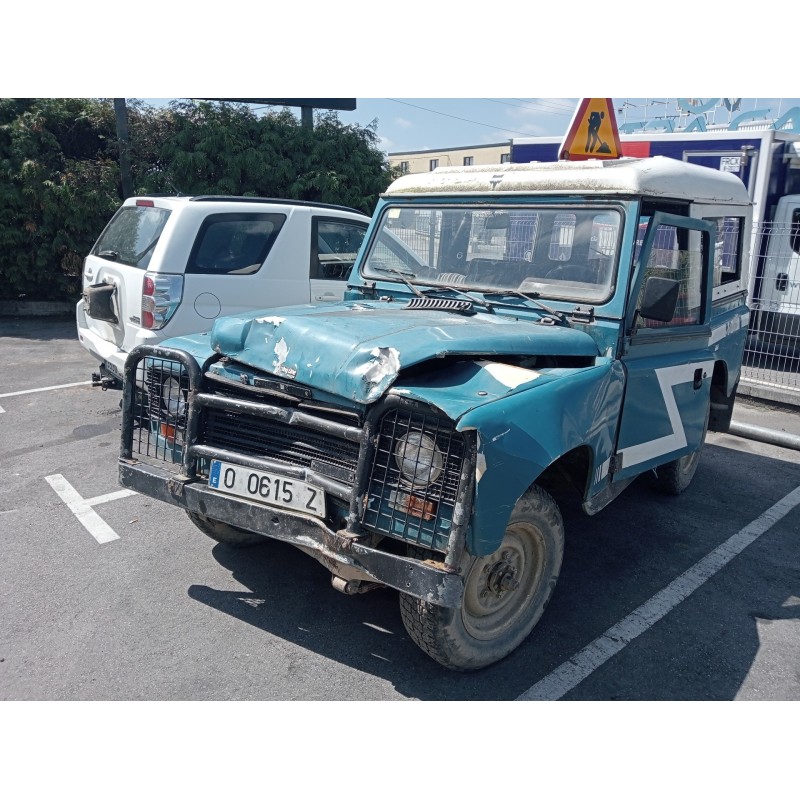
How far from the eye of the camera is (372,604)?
3658mm

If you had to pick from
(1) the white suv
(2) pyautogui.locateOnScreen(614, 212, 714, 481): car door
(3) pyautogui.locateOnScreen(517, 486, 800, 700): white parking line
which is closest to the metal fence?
(3) pyautogui.locateOnScreen(517, 486, 800, 700): white parking line

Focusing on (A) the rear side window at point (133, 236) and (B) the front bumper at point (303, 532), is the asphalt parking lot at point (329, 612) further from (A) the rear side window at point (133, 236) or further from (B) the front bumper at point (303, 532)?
(A) the rear side window at point (133, 236)

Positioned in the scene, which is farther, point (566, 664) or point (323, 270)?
point (323, 270)

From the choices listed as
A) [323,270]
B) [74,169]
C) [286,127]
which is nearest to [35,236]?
[74,169]

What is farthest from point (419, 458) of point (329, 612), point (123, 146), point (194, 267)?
point (123, 146)

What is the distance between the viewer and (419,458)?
270cm

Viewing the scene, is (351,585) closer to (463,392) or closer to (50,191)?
(463,392)

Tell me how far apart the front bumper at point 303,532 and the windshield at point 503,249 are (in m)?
1.82

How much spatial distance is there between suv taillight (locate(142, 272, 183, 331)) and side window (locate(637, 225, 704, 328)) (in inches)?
154

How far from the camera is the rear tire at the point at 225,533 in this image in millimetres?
3923

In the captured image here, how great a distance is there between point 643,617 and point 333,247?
4893 millimetres

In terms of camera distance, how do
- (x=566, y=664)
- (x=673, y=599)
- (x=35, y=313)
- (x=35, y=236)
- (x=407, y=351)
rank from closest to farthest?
1. (x=407, y=351)
2. (x=566, y=664)
3. (x=673, y=599)
4. (x=35, y=236)
5. (x=35, y=313)

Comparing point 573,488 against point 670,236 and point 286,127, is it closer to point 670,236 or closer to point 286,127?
point 670,236

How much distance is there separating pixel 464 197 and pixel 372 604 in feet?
8.18
